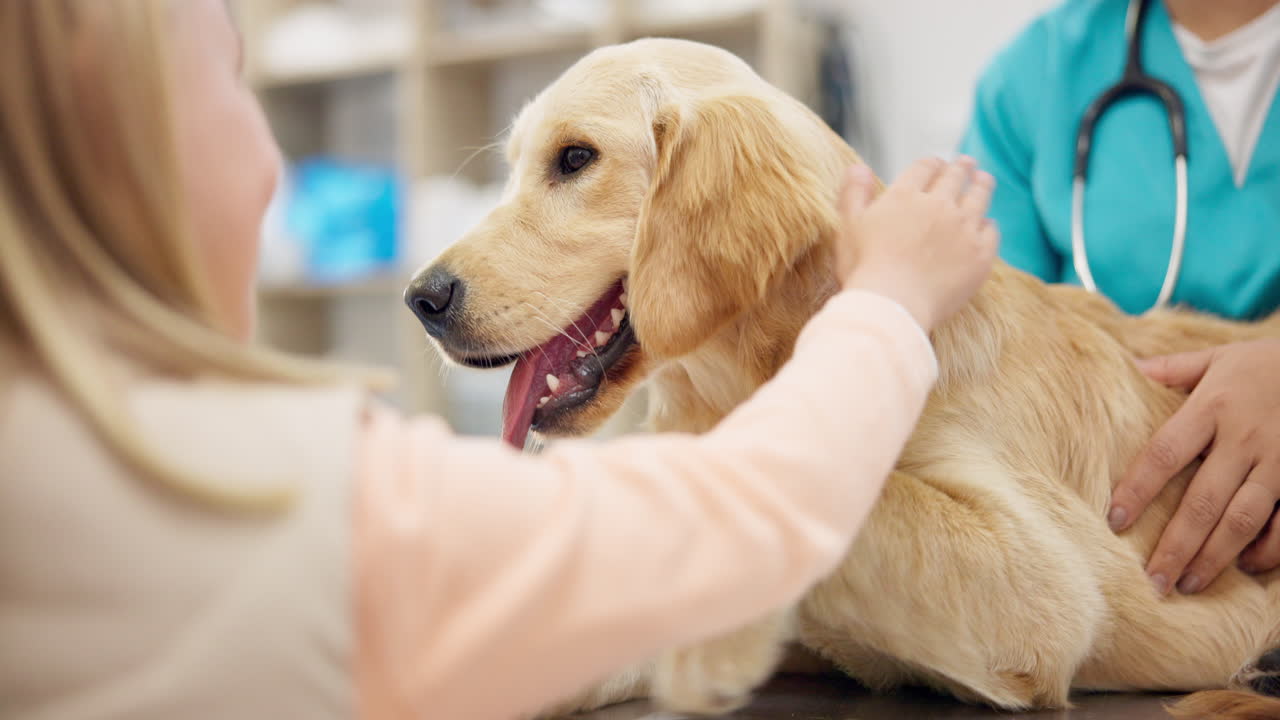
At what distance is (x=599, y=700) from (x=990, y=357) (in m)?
0.44

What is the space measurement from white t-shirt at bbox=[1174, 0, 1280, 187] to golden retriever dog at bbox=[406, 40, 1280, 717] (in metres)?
0.41

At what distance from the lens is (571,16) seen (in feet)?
9.12

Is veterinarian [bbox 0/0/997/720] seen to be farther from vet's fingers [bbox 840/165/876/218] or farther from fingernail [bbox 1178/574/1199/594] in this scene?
fingernail [bbox 1178/574/1199/594]

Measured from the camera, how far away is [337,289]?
328cm

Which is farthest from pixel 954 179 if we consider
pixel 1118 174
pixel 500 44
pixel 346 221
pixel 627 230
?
pixel 346 221

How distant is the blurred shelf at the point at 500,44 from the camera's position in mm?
2785

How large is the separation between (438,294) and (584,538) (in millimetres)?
485

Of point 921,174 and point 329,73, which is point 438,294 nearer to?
point 921,174

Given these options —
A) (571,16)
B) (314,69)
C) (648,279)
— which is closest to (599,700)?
(648,279)

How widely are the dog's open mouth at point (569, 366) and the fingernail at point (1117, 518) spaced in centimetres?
45

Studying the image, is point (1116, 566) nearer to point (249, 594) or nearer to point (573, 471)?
point (573, 471)

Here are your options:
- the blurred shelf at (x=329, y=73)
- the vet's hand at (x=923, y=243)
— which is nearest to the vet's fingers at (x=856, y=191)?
the vet's hand at (x=923, y=243)

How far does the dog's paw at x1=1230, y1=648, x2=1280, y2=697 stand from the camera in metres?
0.86

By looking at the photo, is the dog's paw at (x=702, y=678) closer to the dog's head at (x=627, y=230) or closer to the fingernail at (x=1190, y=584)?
the dog's head at (x=627, y=230)
